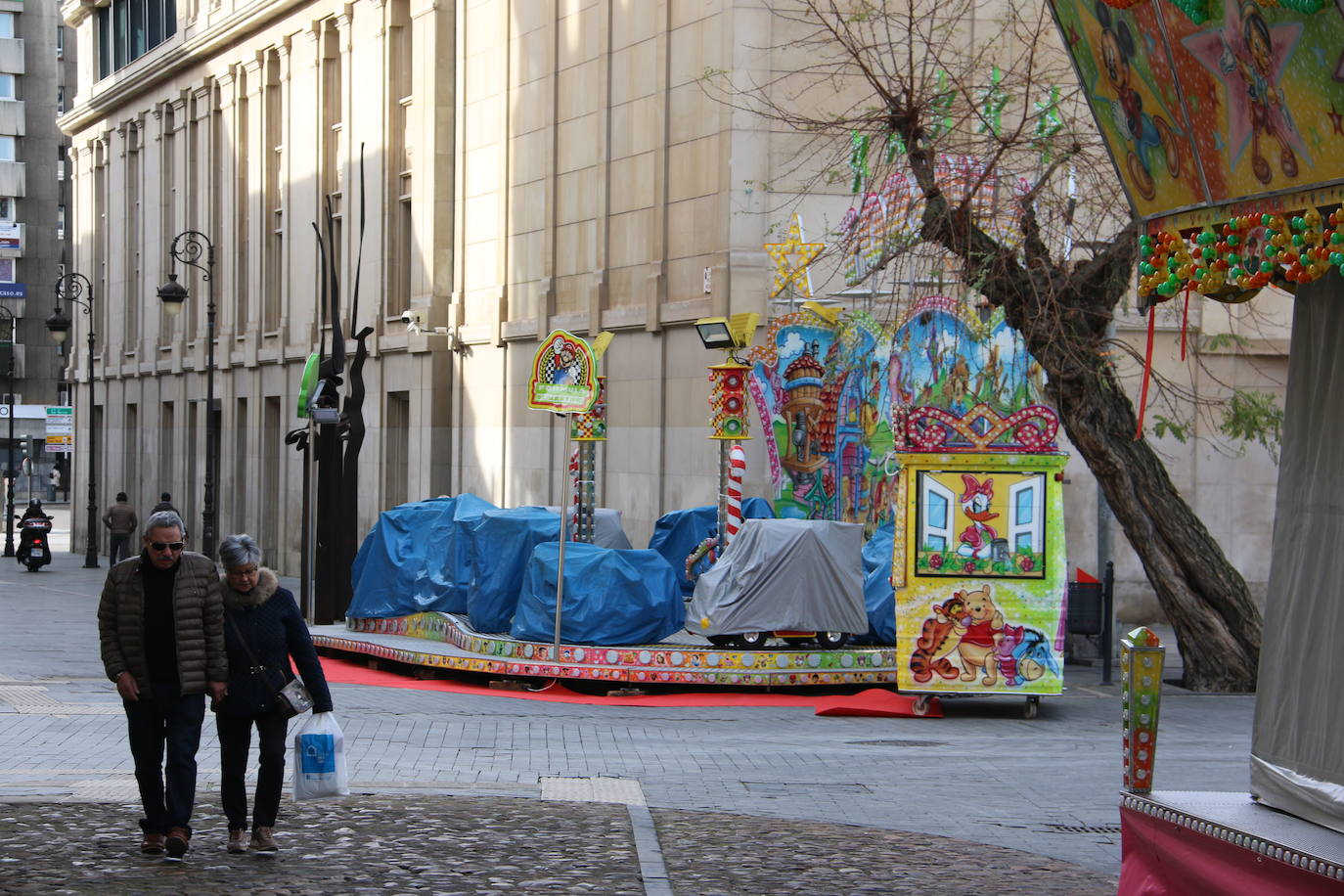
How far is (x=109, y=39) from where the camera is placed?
5859 cm

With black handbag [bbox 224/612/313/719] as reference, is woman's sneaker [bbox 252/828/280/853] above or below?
below

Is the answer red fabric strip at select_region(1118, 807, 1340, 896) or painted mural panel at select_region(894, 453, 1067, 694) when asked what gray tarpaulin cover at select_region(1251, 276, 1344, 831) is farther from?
painted mural panel at select_region(894, 453, 1067, 694)

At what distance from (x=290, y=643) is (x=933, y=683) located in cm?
819

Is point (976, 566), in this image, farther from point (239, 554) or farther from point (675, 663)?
point (239, 554)

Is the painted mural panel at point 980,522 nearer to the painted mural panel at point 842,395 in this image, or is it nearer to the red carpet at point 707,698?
the red carpet at point 707,698

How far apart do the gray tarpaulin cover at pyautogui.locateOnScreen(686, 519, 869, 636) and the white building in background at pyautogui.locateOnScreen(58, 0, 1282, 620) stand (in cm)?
857

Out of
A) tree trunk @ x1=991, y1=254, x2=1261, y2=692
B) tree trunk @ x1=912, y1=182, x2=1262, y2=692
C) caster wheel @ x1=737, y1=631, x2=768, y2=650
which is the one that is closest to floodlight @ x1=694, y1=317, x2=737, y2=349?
tree trunk @ x1=912, y1=182, x2=1262, y2=692

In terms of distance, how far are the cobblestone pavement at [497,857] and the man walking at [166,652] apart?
0.44 metres

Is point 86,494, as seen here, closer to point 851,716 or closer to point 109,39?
point 109,39

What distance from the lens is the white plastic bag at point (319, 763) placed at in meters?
9.46

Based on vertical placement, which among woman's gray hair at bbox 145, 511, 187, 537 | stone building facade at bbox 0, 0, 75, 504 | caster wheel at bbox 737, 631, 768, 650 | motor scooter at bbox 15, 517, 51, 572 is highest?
stone building facade at bbox 0, 0, 75, 504

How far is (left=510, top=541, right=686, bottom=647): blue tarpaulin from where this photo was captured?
18.7 meters

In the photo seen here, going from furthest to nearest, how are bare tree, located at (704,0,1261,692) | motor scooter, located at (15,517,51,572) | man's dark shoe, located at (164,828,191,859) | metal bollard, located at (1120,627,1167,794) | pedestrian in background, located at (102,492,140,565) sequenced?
motor scooter, located at (15,517,51,572) < pedestrian in background, located at (102,492,140,565) < bare tree, located at (704,0,1261,692) < man's dark shoe, located at (164,828,191,859) < metal bollard, located at (1120,627,1167,794)

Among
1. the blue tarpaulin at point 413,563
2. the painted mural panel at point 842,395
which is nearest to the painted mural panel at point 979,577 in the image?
the blue tarpaulin at point 413,563
